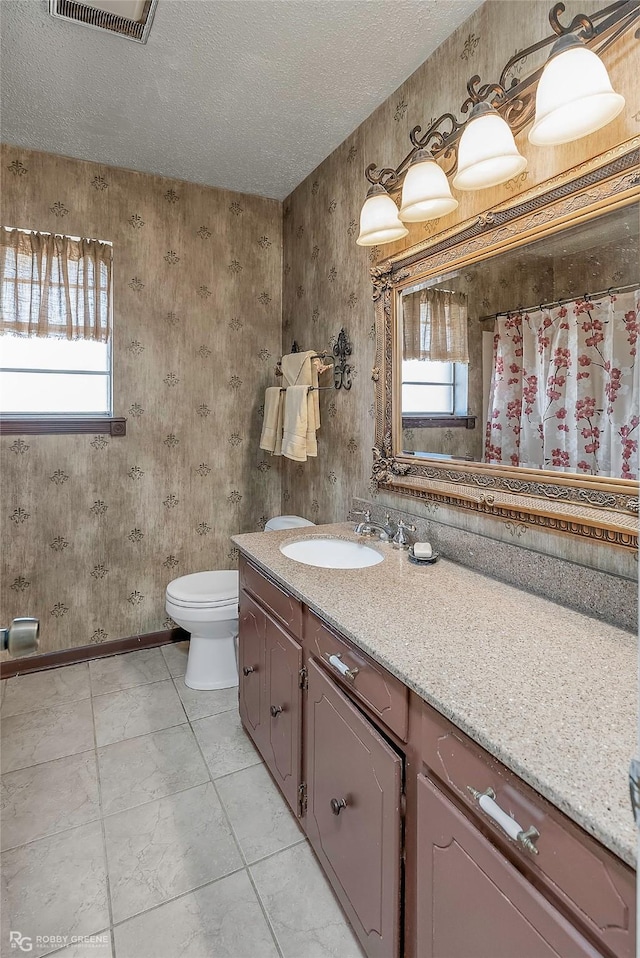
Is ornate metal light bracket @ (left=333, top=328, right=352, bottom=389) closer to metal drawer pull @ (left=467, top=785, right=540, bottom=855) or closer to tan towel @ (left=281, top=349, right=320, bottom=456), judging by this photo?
tan towel @ (left=281, top=349, right=320, bottom=456)

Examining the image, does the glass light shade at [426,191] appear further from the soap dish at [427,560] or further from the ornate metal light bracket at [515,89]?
the soap dish at [427,560]

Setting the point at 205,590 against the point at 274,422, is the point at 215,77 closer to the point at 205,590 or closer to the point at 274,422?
the point at 274,422

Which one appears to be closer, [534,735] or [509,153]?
[534,735]

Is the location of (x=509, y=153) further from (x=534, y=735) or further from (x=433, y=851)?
(x=433, y=851)

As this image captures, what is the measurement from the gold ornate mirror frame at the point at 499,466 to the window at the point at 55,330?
1.47 m

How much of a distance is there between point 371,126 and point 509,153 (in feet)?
3.53

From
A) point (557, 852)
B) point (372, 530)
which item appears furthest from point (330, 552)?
point (557, 852)

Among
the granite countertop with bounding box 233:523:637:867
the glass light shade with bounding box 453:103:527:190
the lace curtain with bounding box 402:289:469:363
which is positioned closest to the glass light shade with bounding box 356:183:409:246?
the lace curtain with bounding box 402:289:469:363

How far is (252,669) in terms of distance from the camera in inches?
72.3

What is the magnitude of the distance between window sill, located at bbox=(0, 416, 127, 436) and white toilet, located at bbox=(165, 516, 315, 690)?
2.88 ft

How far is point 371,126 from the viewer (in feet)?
6.81

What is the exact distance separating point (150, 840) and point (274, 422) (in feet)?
6.03

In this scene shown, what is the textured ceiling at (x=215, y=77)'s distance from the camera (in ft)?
5.24

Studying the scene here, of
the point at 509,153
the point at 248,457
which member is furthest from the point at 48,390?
the point at 509,153
